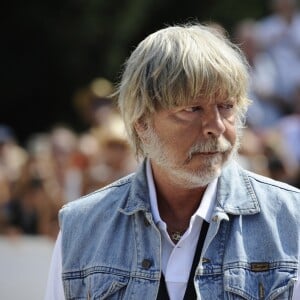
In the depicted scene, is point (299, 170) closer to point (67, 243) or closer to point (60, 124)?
point (67, 243)

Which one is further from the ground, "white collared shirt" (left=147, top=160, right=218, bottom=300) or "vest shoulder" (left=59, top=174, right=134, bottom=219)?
"vest shoulder" (left=59, top=174, right=134, bottom=219)

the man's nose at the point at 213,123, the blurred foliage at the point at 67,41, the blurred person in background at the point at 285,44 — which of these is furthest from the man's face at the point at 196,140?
the blurred foliage at the point at 67,41

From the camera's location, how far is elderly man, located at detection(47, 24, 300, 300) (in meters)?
3.23

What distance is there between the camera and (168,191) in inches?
136

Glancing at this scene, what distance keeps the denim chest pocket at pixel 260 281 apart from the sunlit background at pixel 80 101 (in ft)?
3.25

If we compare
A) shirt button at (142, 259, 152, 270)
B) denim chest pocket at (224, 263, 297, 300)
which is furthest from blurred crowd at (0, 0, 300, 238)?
denim chest pocket at (224, 263, 297, 300)

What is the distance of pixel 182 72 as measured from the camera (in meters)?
3.23

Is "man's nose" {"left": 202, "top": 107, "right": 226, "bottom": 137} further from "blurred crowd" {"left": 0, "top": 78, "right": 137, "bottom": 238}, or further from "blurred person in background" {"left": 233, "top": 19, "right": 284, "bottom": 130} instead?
"blurred person in background" {"left": 233, "top": 19, "right": 284, "bottom": 130}

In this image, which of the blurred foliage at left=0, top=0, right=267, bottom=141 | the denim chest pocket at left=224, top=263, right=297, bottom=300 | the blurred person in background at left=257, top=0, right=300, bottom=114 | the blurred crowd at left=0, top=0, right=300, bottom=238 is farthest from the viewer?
the blurred foliage at left=0, top=0, right=267, bottom=141

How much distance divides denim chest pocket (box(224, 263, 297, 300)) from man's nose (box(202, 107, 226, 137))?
0.43m

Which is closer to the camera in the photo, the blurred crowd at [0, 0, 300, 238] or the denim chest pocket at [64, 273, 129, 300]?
the denim chest pocket at [64, 273, 129, 300]

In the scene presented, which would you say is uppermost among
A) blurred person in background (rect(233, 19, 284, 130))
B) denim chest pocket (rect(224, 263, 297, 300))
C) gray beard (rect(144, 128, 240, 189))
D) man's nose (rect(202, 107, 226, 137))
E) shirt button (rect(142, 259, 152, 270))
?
blurred person in background (rect(233, 19, 284, 130))

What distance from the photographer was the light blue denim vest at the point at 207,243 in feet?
10.6

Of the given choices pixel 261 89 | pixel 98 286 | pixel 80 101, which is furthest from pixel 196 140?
pixel 80 101
